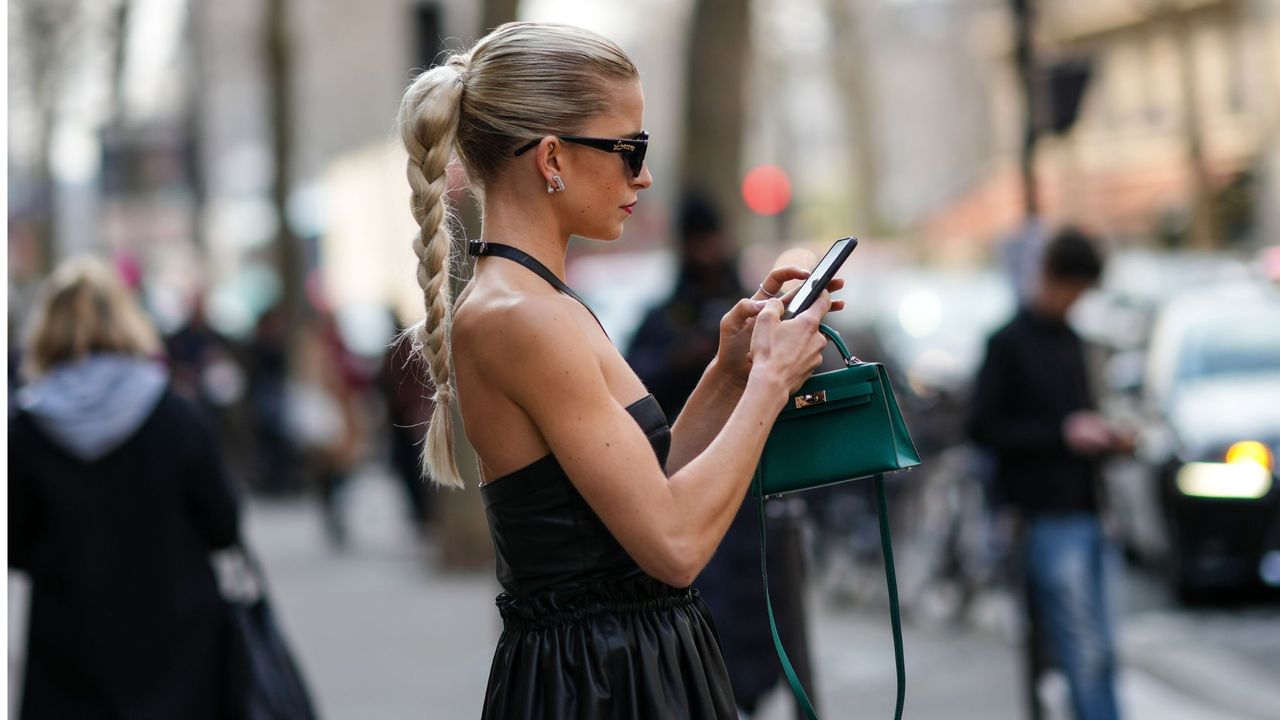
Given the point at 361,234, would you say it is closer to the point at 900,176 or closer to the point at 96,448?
the point at 900,176

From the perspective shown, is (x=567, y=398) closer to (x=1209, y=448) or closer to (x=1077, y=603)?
(x=1077, y=603)

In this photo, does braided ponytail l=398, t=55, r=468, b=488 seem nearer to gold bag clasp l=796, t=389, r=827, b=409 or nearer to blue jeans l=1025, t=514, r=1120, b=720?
gold bag clasp l=796, t=389, r=827, b=409

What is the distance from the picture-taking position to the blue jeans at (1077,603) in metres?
6.10

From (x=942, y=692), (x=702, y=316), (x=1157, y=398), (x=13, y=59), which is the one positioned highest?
(x=13, y=59)

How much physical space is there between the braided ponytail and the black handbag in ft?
7.68

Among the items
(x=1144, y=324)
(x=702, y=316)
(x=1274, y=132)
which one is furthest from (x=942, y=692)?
(x=1274, y=132)

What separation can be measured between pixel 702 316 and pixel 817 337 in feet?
12.7

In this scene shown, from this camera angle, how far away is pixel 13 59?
99.5 feet

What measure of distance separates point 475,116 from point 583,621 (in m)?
0.76

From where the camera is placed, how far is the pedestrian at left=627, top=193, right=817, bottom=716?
18.6 ft

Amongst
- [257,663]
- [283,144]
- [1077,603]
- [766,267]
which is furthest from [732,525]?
[766,267]

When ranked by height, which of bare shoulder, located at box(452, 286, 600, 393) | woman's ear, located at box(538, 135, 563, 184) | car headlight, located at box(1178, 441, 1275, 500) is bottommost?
car headlight, located at box(1178, 441, 1275, 500)

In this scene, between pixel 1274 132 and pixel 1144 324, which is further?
pixel 1274 132

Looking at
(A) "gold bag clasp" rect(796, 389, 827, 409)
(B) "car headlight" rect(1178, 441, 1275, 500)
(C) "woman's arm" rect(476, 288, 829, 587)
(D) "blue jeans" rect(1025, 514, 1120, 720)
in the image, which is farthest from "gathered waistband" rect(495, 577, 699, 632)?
(B) "car headlight" rect(1178, 441, 1275, 500)
